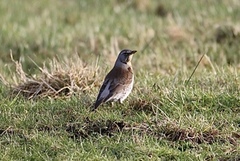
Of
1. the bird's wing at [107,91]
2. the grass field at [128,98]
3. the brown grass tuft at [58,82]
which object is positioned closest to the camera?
the grass field at [128,98]

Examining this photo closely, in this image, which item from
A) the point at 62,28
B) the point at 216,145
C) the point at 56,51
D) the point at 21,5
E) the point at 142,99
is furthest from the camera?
the point at 21,5

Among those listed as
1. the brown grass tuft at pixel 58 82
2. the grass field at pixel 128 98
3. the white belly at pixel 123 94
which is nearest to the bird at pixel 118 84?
the white belly at pixel 123 94

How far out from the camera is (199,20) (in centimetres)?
1218

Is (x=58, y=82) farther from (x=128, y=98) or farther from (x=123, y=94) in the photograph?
(x=123, y=94)

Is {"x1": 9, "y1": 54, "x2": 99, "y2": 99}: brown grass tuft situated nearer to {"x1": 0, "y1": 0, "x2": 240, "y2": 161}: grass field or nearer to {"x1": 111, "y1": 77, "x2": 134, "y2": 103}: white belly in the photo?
{"x1": 0, "y1": 0, "x2": 240, "y2": 161}: grass field

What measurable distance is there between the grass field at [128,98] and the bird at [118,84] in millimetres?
115

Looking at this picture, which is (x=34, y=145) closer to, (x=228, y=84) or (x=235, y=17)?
(x=228, y=84)

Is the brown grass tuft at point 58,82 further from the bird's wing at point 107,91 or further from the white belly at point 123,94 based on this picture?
the white belly at point 123,94

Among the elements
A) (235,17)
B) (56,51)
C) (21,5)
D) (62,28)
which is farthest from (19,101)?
(21,5)

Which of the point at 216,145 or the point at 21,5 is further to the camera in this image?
the point at 21,5

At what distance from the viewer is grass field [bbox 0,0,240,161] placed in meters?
5.86

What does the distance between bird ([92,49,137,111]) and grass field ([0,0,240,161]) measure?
11cm

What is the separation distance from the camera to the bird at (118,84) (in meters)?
6.55

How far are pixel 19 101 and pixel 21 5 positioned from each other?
6999 mm
